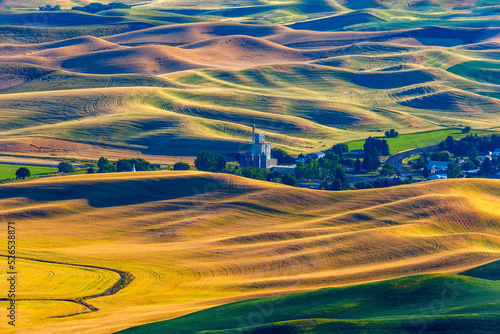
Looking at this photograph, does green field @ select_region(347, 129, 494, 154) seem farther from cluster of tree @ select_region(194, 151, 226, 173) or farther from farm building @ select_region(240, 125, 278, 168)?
cluster of tree @ select_region(194, 151, 226, 173)

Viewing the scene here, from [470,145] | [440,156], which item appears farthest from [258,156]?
[470,145]

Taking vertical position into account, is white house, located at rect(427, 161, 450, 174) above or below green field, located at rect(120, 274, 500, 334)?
below

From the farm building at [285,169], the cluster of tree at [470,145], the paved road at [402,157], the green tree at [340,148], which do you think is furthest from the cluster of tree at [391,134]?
the farm building at [285,169]

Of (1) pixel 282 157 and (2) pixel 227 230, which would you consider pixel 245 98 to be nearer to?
(1) pixel 282 157

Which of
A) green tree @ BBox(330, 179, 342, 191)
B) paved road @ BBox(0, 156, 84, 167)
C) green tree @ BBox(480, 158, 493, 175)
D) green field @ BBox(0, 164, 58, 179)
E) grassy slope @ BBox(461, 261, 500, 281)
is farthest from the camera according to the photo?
green tree @ BBox(480, 158, 493, 175)

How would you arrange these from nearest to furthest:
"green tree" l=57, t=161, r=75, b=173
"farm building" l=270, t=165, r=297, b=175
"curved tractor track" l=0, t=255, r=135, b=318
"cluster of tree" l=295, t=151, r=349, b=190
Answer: "curved tractor track" l=0, t=255, r=135, b=318, "cluster of tree" l=295, t=151, r=349, b=190, "green tree" l=57, t=161, r=75, b=173, "farm building" l=270, t=165, r=297, b=175

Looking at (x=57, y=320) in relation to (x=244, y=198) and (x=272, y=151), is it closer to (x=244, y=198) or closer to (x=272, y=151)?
(x=244, y=198)

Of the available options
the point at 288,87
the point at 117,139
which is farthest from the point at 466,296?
the point at 288,87

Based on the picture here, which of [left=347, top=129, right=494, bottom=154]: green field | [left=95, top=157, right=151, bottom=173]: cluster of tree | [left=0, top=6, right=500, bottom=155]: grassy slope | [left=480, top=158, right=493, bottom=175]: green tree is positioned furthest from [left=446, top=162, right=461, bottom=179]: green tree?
[left=95, top=157, right=151, bottom=173]: cluster of tree
